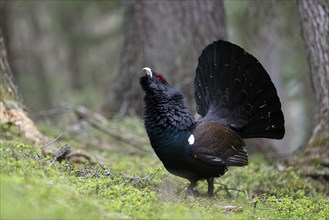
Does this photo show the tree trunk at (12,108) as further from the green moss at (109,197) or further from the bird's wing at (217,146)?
the bird's wing at (217,146)

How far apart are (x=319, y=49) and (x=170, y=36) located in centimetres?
373

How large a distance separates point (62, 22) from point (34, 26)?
7.91ft

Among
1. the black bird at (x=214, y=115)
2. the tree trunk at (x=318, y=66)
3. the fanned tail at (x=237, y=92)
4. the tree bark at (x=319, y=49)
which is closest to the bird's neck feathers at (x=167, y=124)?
the black bird at (x=214, y=115)

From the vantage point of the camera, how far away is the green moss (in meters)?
4.30

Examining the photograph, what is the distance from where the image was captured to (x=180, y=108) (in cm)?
666

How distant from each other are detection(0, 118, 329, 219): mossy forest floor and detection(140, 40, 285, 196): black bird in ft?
1.18

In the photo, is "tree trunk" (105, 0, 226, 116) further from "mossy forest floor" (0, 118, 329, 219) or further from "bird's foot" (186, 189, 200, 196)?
"bird's foot" (186, 189, 200, 196)

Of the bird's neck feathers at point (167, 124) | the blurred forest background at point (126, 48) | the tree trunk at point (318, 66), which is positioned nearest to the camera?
the bird's neck feathers at point (167, 124)

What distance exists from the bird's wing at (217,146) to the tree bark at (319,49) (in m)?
2.34

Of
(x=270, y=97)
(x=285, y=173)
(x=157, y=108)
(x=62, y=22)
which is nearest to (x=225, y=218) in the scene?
(x=157, y=108)

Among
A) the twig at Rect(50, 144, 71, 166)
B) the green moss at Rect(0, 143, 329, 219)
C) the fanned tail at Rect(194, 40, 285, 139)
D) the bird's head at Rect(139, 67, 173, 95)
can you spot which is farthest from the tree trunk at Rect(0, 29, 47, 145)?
the fanned tail at Rect(194, 40, 285, 139)

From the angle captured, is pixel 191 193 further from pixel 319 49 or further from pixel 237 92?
pixel 319 49

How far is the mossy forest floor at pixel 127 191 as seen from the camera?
4367 mm

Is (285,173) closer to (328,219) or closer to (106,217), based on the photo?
(328,219)
